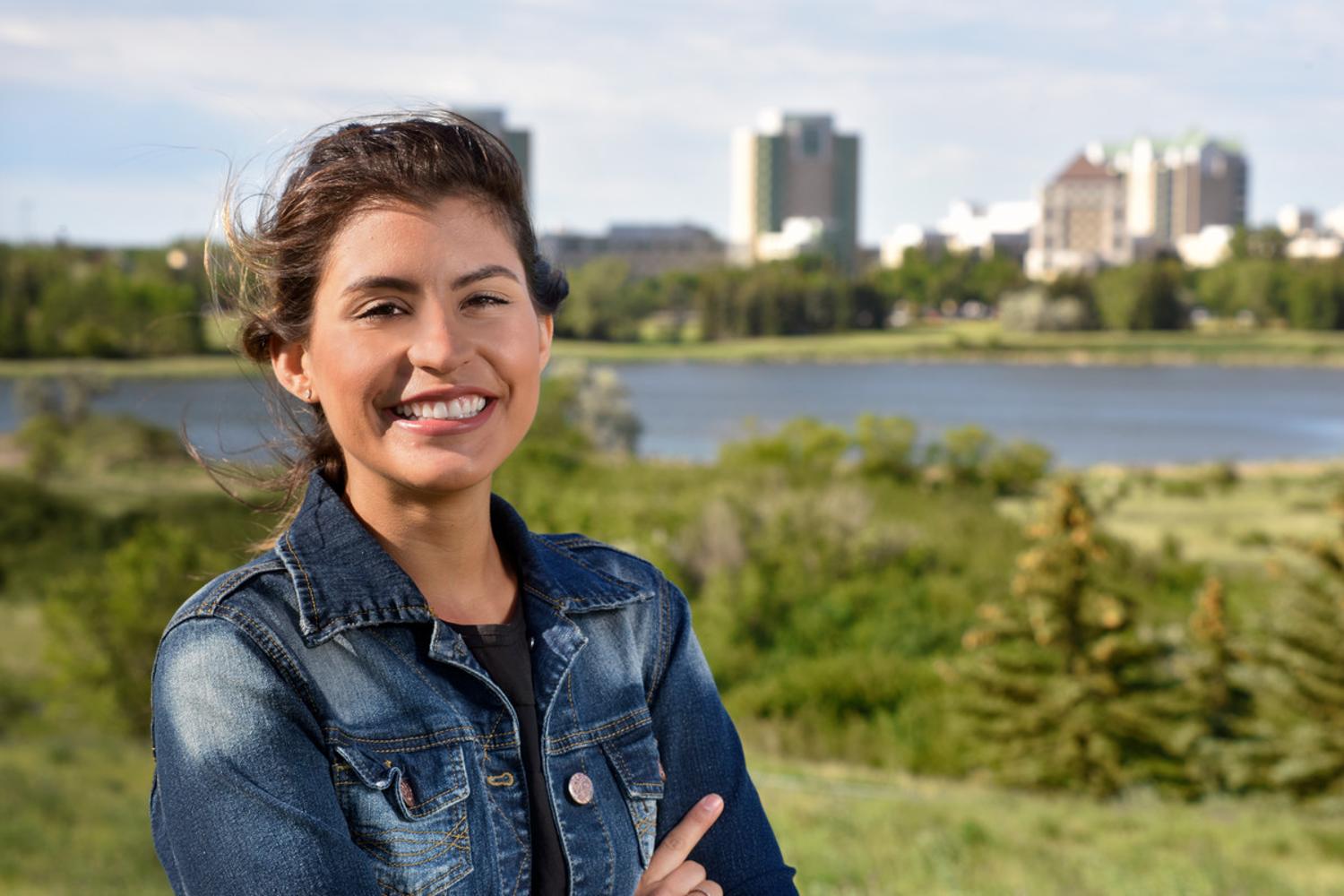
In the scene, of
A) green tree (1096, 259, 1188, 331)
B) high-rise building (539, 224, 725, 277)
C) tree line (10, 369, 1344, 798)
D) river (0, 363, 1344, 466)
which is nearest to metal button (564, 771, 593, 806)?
tree line (10, 369, 1344, 798)

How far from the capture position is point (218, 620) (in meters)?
1.13

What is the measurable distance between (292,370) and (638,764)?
1.71ft

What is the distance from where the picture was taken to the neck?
1.32m

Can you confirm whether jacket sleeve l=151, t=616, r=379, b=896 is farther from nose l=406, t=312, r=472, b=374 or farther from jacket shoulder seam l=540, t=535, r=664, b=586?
jacket shoulder seam l=540, t=535, r=664, b=586

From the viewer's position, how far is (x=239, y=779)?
109 centimetres

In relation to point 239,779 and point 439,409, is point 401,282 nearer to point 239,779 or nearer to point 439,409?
point 439,409

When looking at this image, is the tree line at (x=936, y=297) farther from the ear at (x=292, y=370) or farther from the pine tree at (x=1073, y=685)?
the ear at (x=292, y=370)

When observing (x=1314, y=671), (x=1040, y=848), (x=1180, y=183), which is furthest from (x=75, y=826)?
(x=1180, y=183)

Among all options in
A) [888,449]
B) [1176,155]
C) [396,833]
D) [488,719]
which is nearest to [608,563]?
[488,719]

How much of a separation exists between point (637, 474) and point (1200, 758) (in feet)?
74.0

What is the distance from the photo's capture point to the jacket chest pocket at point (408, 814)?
116cm

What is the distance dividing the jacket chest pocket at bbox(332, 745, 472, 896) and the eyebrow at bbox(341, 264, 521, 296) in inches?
16.3

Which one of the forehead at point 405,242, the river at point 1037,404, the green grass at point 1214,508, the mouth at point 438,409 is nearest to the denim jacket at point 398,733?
the mouth at point 438,409

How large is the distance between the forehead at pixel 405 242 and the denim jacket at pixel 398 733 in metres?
0.22
